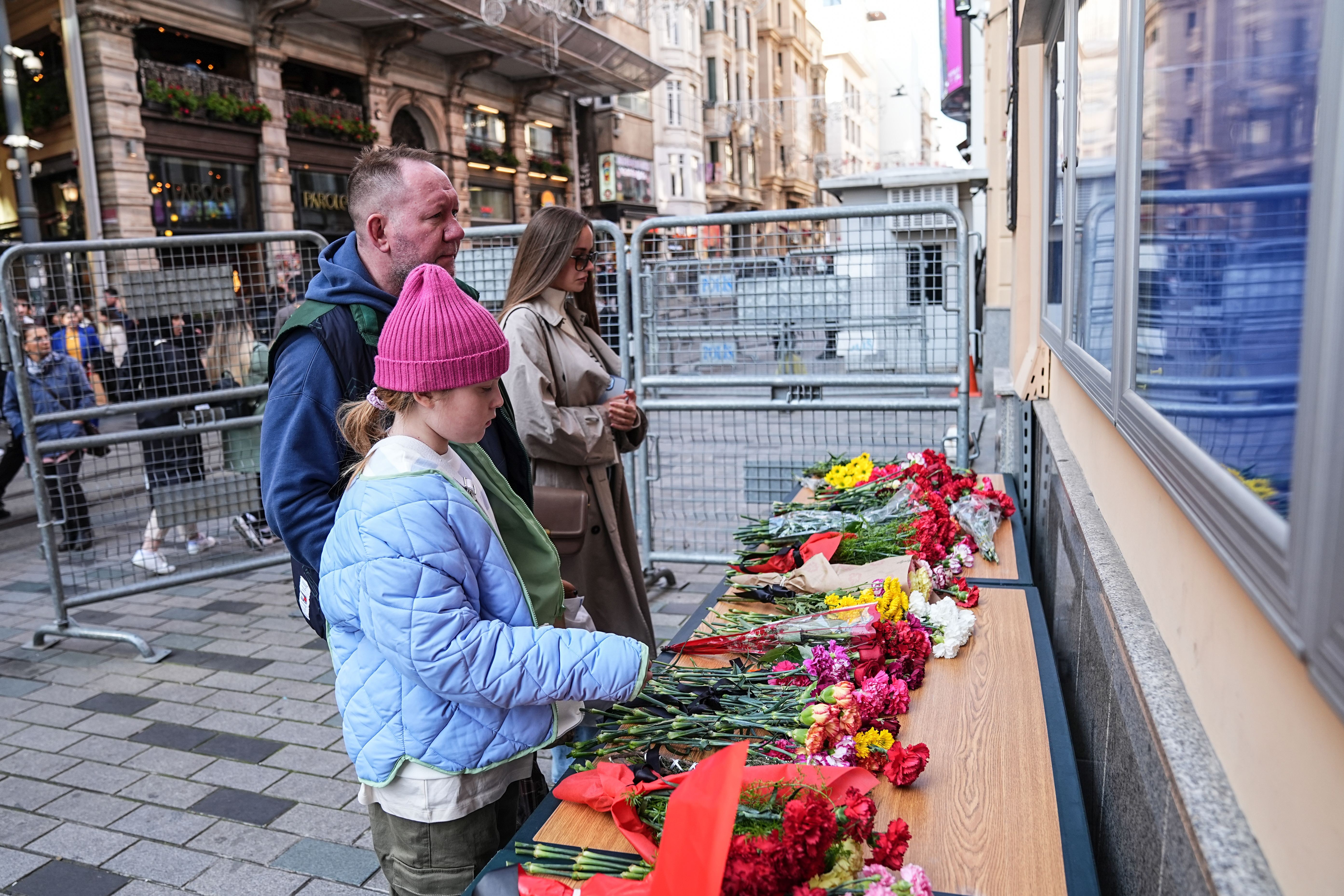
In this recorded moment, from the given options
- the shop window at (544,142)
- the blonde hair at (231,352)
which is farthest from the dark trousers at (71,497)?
the shop window at (544,142)

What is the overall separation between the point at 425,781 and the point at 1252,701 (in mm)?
1432

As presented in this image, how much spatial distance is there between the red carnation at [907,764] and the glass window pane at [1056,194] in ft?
6.41

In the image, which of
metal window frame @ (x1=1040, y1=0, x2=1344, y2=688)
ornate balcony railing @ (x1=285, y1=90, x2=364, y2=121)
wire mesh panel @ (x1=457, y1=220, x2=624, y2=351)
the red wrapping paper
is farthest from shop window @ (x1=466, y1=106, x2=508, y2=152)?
metal window frame @ (x1=1040, y1=0, x2=1344, y2=688)

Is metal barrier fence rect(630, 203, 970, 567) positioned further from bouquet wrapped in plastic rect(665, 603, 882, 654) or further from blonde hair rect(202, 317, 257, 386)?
bouquet wrapped in plastic rect(665, 603, 882, 654)

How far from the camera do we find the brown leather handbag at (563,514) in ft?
12.1

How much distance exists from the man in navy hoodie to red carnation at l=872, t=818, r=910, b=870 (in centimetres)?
134

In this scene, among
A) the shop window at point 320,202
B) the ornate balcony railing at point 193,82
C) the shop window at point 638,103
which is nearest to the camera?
the ornate balcony railing at point 193,82

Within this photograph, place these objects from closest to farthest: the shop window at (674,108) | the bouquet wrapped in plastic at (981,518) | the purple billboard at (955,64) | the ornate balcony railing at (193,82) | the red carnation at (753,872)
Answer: the red carnation at (753,872) < the bouquet wrapped in plastic at (981,518) < the purple billboard at (955,64) < the ornate balcony railing at (193,82) < the shop window at (674,108)

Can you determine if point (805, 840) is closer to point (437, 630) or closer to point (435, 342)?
point (437, 630)

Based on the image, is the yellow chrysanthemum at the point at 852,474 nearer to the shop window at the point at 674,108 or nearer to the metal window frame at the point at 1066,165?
the metal window frame at the point at 1066,165

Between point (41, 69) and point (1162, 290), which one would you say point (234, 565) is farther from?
point (41, 69)

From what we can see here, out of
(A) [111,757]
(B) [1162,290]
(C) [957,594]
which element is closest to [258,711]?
(A) [111,757]

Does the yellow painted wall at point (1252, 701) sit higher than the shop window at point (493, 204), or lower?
lower

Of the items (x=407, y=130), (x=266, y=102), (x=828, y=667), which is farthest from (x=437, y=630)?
(x=407, y=130)
